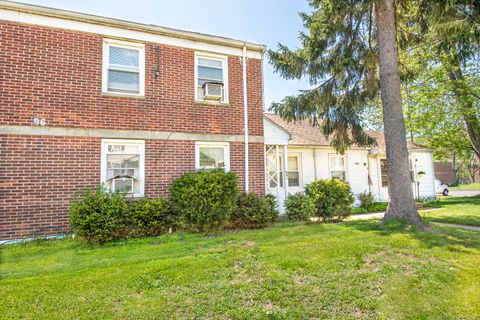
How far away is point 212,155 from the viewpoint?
9281 mm

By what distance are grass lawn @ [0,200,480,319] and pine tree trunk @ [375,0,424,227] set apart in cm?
126

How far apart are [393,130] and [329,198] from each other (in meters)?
3.08

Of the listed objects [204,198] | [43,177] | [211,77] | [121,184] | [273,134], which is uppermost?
[211,77]

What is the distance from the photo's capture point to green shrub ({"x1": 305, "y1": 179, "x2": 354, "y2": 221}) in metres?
9.65

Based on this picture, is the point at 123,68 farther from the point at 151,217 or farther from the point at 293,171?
the point at 293,171

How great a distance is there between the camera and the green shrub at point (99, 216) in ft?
20.9

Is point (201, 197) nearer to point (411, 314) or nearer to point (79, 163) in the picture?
point (79, 163)

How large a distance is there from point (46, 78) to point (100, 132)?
1931mm

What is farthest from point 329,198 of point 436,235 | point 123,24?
point 123,24

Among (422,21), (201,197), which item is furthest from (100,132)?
(422,21)

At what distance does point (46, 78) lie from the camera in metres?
7.45

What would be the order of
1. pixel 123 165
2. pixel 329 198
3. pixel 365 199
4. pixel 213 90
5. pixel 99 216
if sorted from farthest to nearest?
pixel 365 199 → pixel 329 198 → pixel 213 90 → pixel 123 165 → pixel 99 216

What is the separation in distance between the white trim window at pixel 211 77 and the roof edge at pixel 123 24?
1.82ft

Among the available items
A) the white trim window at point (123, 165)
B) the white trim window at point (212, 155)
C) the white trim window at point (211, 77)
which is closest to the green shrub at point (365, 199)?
the white trim window at point (212, 155)
